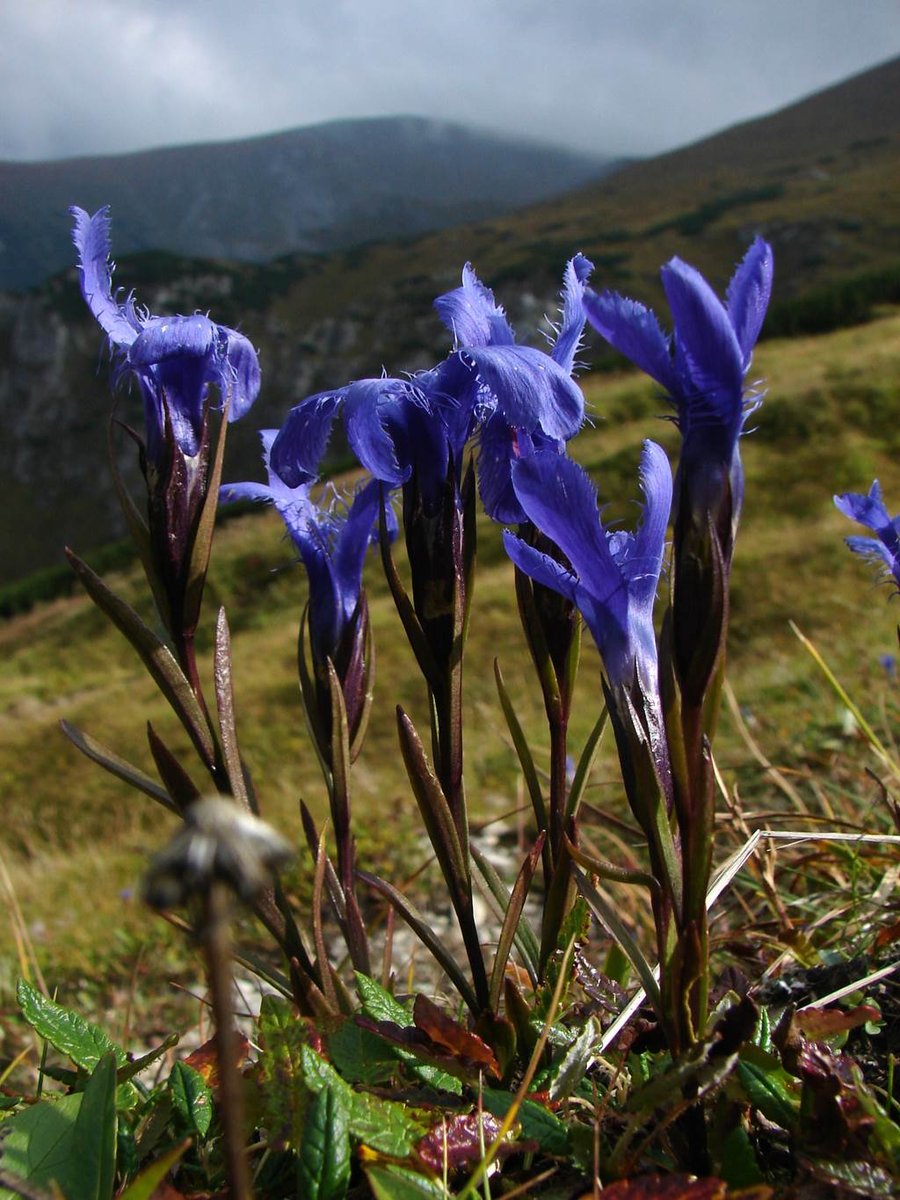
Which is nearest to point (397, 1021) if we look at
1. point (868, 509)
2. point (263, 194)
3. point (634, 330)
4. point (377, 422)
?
point (377, 422)

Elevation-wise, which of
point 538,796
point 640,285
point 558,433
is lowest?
point 538,796

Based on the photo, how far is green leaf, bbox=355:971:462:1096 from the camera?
100cm

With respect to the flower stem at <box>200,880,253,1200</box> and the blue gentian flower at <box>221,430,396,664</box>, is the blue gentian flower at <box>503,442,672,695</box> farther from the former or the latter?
the flower stem at <box>200,880,253,1200</box>

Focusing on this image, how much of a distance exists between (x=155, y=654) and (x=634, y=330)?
65cm

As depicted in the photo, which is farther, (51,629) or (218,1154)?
(51,629)

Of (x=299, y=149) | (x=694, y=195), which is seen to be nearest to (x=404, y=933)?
(x=694, y=195)

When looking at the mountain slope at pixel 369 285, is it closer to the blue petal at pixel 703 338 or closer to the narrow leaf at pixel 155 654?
the narrow leaf at pixel 155 654

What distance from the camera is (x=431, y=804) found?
1037 millimetres

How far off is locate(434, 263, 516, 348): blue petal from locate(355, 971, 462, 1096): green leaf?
2.43 feet

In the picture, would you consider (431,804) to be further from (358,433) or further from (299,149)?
(299,149)

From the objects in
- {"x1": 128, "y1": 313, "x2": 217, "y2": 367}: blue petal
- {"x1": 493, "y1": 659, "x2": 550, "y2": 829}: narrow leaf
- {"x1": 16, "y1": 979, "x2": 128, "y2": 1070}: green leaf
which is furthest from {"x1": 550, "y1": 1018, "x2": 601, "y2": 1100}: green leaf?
{"x1": 128, "y1": 313, "x2": 217, "y2": 367}: blue petal

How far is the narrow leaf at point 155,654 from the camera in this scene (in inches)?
41.6

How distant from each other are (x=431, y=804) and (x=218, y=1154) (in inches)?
18.0

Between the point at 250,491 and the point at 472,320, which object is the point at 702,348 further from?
the point at 250,491
